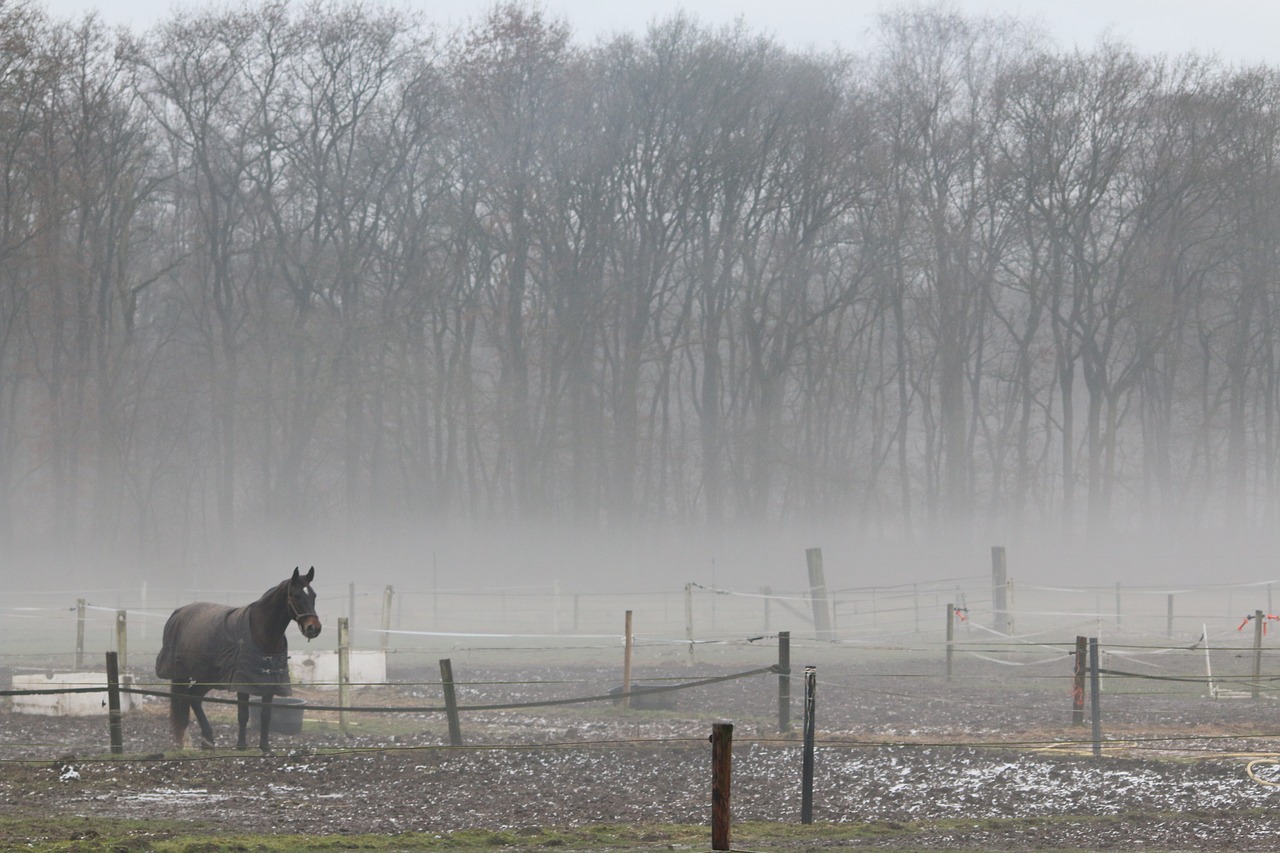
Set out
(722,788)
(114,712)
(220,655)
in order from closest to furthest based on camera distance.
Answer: (722,788) < (114,712) < (220,655)

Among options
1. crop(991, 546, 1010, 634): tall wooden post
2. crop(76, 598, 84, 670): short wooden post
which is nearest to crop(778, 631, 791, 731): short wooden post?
crop(76, 598, 84, 670): short wooden post

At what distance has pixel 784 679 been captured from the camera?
44.4 feet

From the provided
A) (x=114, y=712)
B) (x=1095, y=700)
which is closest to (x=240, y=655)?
(x=114, y=712)

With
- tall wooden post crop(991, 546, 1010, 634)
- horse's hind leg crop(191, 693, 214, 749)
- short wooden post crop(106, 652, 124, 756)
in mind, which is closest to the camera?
short wooden post crop(106, 652, 124, 756)

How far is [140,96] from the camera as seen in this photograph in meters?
47.4

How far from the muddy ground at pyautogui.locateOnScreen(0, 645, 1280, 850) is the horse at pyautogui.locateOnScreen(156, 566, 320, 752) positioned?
0.48m

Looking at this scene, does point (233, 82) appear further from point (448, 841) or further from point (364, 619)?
point (448, 841)

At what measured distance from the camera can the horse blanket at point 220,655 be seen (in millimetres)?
14289

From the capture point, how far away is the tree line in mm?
48469

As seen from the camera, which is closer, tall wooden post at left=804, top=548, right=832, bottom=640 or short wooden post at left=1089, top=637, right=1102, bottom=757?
short wooden post at left=1089, top=637, right=1102, bottom=757

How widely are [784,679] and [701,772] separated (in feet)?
5.03

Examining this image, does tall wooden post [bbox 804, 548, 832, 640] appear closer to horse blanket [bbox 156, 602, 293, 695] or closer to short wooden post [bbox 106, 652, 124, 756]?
horse blanket [bbox 156, 602, 293, 695]

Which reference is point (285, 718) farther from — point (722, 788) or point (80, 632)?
point (80, 632)

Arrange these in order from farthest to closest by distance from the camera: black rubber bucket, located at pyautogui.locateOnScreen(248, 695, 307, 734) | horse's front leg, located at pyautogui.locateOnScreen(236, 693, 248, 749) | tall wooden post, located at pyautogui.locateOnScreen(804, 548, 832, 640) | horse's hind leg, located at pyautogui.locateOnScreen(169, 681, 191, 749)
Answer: tall wooden post, located at pyautogui.locateOnScreen(804, 548, 832, 640)
black rubber bucket, located at pyautogui.locateOnScreen(248, 695, 307, 734)
horse's hind leg, located at pyautogui.locateOnScreen(169, 681, 191, 749)
horse's front leg, located at pyautogui.locateOnScreen(236, 693, 248, 749)
